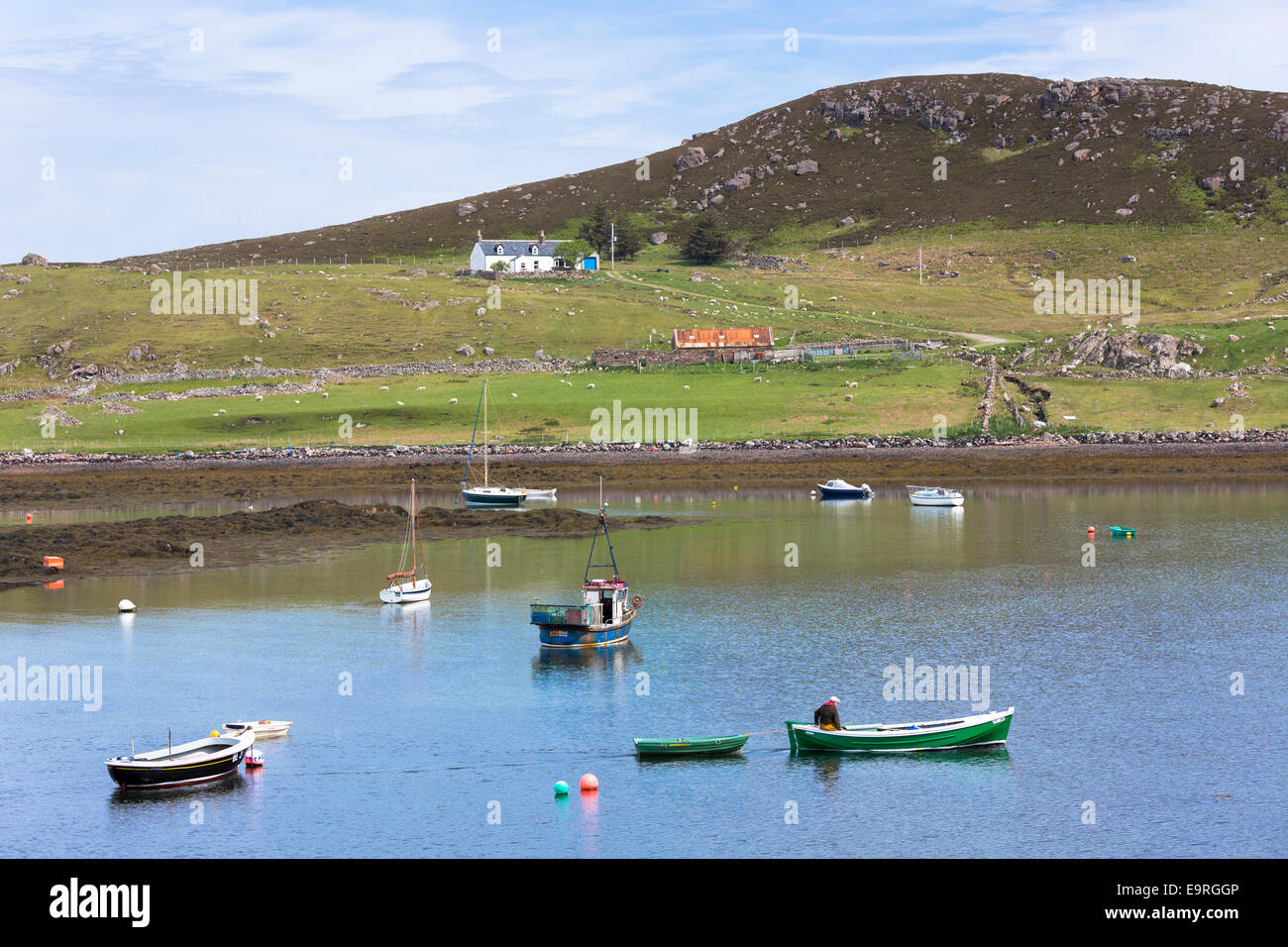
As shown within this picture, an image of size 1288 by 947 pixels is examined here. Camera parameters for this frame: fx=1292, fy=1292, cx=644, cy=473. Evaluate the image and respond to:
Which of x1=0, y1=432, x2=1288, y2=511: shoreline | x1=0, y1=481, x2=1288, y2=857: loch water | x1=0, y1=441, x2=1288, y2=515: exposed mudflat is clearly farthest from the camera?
x1=0, y1=432, x2=1288, y2=511: shoreline

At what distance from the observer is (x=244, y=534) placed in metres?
85.8

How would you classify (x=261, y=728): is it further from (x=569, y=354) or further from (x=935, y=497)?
(x=569, y=354)

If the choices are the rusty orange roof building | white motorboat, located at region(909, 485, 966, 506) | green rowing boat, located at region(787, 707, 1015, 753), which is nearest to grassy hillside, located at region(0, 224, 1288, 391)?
the rusty orange roof building

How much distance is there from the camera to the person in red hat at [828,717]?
3900cm

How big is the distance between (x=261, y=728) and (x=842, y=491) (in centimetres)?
6882

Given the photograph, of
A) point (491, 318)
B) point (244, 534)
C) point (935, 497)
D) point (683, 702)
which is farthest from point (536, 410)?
point (683, 702)

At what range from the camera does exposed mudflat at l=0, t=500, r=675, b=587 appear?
247 ft

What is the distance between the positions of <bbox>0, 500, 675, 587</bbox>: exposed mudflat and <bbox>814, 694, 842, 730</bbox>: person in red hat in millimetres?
46788

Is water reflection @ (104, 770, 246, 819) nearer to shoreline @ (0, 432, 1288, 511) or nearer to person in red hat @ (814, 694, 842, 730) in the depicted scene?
person in red hat @ (814, 694, 842, 730)

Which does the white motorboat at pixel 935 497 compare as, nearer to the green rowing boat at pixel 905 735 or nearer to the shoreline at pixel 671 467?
the shoreline at pixel 671 467

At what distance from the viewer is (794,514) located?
9544 centimetres

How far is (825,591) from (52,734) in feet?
121
